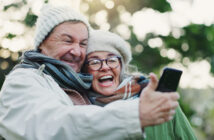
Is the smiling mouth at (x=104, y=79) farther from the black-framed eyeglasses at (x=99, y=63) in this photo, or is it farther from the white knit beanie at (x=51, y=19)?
the white knit beanie at (x=51, y=19)

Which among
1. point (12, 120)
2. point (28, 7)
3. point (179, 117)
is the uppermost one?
point (28, 7)

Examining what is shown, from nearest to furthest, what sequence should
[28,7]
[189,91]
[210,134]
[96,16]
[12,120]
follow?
[12,120] < [28,7] < [96,16] < [210,134] < [189,91]

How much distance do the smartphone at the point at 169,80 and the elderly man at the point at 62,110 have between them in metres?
0.06

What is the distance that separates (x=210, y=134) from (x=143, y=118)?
18.4 metres

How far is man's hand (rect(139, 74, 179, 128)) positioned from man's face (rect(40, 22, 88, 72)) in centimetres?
147

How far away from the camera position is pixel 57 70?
266cm

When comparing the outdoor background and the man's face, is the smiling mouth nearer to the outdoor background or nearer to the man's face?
the man's face

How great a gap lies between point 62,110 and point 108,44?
1600 mm

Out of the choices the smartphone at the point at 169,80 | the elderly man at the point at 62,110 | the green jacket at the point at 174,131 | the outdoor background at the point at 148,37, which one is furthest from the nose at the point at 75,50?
the outdoor background at the point at 148,37

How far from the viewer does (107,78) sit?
126 inches

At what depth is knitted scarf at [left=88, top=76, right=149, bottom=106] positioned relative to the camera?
2924 mm

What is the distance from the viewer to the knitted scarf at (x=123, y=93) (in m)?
2.92

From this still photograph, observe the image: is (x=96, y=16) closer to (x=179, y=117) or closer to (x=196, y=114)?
(x=196, y=114)

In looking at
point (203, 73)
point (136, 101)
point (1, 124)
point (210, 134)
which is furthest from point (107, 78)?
point (203, 73)
